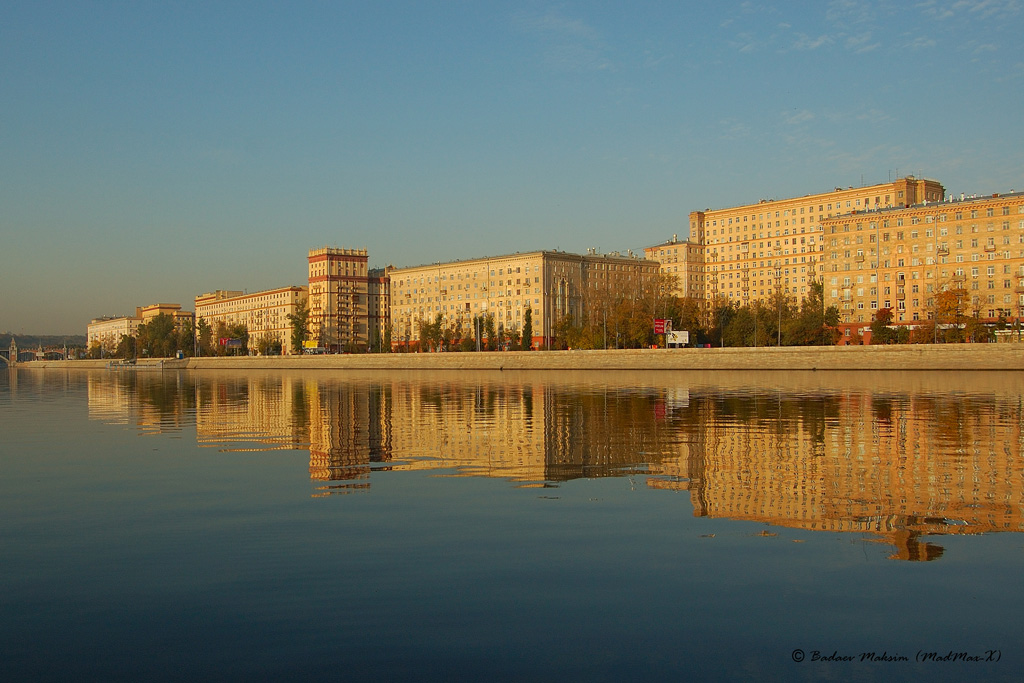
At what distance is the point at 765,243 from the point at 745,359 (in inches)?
4011

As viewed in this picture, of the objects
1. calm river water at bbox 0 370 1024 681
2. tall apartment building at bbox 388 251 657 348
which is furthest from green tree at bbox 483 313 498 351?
calm river water at bbox 0 370 1024 681

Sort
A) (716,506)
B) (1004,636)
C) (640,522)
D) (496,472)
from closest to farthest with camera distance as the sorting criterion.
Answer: (1004,636) < (640,522) < (716,506) < (496,472)

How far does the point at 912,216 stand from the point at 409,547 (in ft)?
411

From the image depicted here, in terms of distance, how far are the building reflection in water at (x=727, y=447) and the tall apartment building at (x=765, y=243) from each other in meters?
137

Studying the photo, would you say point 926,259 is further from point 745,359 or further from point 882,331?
point 745,359

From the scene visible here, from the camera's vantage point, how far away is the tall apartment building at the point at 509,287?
15838cm

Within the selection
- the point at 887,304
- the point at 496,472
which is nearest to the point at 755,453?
the point at 496,472

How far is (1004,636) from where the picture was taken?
665 centimetres

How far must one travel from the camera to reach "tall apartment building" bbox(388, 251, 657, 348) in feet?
520

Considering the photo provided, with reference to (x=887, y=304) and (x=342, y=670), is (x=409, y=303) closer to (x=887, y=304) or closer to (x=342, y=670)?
(x=887, y=304)

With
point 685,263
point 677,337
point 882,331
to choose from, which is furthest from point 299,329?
point 882,331

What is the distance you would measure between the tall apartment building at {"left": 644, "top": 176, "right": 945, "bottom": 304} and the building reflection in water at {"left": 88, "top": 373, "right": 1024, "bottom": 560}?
137 metres

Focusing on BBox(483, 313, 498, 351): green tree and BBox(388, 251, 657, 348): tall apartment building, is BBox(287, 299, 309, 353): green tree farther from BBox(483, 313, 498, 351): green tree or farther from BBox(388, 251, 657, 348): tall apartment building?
BBox(483, 313, 498, 351): green tree

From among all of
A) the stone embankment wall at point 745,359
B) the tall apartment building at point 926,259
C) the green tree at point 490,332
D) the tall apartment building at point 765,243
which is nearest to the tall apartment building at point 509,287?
the green tree at point 490,332
